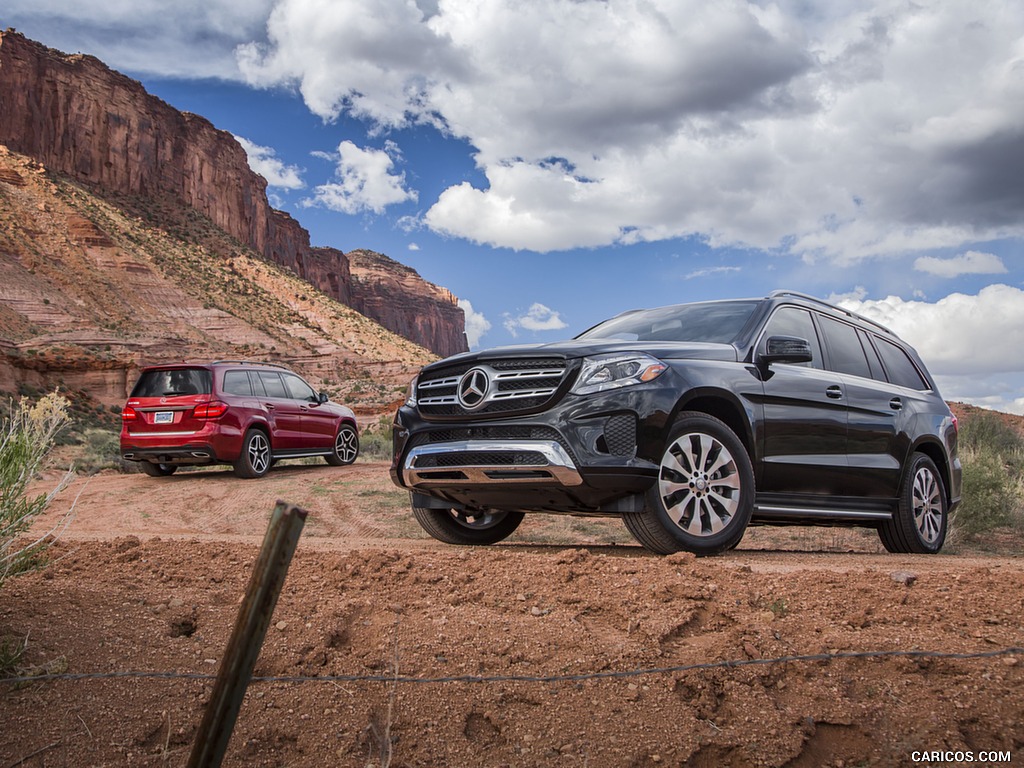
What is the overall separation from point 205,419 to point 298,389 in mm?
2558

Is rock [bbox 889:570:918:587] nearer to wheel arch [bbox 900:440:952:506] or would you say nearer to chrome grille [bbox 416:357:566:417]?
chrome grille [bbox 416:357:566:417]

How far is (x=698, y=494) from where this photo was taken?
4820 mm

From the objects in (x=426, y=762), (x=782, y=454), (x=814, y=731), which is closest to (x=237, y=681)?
(x=426, y=762)

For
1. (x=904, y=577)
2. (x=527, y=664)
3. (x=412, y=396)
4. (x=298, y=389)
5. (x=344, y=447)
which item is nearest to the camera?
(x=527, y=664)

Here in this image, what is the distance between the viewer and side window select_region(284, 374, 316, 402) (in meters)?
14.4

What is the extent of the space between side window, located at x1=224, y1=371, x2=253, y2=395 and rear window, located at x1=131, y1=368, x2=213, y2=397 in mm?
321

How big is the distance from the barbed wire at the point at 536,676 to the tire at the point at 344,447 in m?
12.5

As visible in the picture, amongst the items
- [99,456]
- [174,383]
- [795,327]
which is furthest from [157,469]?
[795,327]

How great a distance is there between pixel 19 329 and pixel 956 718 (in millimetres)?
48627

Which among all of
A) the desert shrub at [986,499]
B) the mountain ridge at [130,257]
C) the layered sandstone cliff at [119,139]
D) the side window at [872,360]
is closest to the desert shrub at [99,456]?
the side window at [872,360]

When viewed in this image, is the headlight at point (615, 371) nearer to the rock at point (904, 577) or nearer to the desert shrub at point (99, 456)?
the rock at point (904, 577)

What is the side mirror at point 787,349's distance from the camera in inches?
212

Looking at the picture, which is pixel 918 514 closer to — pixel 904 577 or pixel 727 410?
pixel 727 410

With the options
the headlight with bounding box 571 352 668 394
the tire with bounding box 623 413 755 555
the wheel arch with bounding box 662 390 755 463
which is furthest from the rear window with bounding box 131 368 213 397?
the tire with bounding box 623 413 755 555
